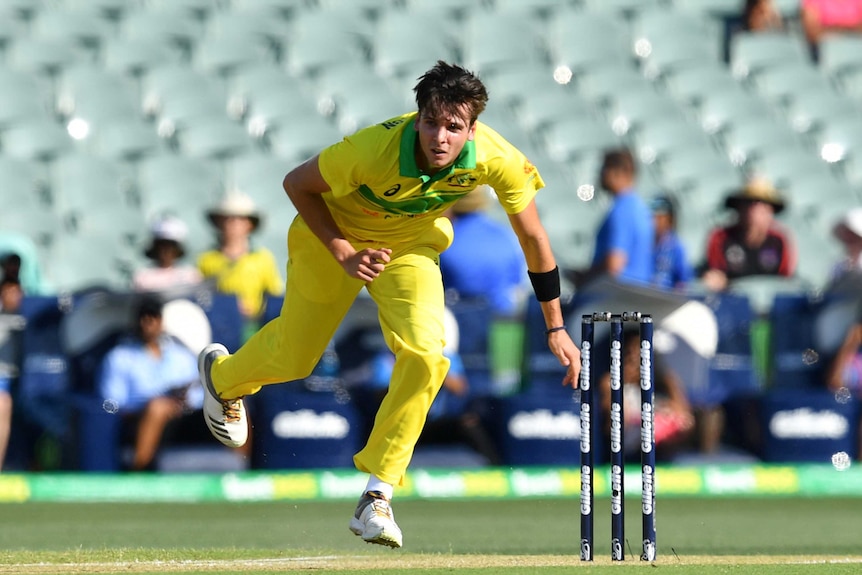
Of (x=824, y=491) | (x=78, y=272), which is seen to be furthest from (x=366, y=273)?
(x=78, y=272)

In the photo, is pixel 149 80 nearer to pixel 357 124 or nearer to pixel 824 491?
pixel 357 124

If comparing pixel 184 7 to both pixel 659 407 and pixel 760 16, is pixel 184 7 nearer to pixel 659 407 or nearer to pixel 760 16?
pixel 760 16

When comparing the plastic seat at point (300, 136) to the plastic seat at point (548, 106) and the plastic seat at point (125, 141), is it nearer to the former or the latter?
the plastic seat at point (125, 141)

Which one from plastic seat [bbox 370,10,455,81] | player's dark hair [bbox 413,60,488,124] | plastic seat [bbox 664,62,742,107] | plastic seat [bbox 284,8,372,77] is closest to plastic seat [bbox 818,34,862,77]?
plastic seat [bbox 664,62,742,107]

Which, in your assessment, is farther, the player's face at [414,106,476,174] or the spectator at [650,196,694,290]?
the spectator at [650,196,694,290]

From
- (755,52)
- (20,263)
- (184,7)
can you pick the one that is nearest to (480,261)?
(20,263)

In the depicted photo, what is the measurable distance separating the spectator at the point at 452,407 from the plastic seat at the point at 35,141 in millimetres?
3940

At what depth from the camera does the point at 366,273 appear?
15.6 ft

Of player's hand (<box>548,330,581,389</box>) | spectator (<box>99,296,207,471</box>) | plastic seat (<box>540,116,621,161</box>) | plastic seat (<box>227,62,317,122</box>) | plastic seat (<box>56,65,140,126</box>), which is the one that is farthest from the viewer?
plastic seat (<box>540,116,621,161</box>)

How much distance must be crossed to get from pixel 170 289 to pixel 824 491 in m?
3.91

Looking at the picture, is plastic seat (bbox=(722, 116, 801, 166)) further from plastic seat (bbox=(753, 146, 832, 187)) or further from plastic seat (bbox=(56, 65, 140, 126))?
plastic seat (bbox=(56, 65, 140, 126))

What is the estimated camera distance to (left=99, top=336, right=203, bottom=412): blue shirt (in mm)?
8164

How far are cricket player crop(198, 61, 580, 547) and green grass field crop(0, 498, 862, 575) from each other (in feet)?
1.65

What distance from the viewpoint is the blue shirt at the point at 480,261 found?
8.62m
